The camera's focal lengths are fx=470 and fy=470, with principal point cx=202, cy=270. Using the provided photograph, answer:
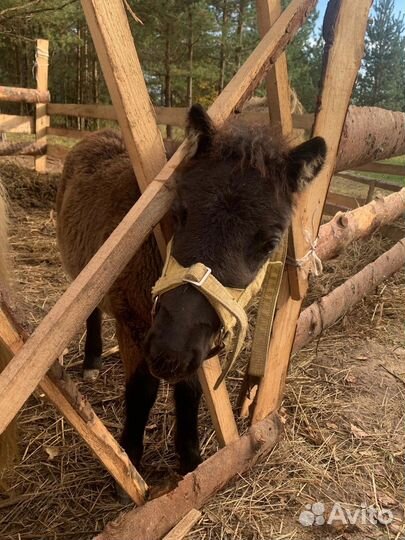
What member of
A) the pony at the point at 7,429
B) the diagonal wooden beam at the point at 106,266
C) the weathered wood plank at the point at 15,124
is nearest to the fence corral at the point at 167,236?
the diagonal wooden beam at the point at 106,266

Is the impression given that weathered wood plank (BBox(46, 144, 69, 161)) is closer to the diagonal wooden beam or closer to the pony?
the pony

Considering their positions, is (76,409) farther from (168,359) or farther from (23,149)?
(23,149)

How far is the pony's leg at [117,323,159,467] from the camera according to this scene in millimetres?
2594

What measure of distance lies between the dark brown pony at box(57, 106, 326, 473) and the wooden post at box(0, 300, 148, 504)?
289mm

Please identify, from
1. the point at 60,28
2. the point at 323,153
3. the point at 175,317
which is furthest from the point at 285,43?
the point at 60,28

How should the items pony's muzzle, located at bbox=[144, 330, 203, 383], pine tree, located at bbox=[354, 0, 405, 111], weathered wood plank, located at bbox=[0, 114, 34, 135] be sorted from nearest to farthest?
1. pony's muzzle, located at bbox=[144, 330, 203, 383]
2. weathered wood plank, located at bbox=[0, 114, 34, 135]
3. pine tree, located at bbox=[354, 0, 405, 111]

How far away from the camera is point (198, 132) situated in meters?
1.98

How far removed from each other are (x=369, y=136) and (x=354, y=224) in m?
0.64

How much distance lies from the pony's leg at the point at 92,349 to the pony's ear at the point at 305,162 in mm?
2314

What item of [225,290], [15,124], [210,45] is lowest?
[15,124]

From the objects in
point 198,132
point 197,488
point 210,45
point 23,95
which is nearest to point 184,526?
point 197,488

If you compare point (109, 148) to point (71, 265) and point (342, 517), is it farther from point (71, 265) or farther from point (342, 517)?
point (342, 517)

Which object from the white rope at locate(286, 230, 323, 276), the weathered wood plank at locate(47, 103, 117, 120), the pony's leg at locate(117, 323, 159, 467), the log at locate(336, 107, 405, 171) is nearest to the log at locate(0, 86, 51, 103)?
the weathered wood plank at locate(47, 103, 117, 120)

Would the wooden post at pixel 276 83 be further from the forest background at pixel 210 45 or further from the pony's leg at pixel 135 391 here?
the forest background at pixel 210 45
